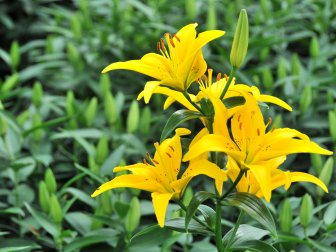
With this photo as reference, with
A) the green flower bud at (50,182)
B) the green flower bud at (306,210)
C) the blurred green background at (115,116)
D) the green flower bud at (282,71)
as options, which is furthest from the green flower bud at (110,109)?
the green flower bud at (306,210)

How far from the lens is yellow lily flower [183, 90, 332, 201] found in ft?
2.73

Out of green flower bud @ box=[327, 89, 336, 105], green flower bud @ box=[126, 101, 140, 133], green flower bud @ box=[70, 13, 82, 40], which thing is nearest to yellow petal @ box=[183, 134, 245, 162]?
green flower bud @ box=[126, 101, 140, 133]

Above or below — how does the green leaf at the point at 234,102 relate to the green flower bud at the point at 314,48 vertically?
above

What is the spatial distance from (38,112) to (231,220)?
55 centimetres

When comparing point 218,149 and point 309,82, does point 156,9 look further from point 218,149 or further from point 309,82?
point 218,149

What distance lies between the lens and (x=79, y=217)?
1.38 metres

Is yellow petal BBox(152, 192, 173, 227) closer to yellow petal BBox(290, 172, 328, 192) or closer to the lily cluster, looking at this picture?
the lily cluster

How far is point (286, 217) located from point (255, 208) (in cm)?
41

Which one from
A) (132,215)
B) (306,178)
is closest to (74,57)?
(132,215)

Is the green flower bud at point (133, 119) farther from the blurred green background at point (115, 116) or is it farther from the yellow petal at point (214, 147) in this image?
the yellow petal at point (214, 147)

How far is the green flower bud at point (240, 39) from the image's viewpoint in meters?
0.87

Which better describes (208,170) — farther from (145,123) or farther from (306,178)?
(145,123)

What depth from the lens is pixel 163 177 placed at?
2.99 ft

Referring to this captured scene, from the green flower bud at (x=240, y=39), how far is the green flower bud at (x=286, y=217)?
0.44m
